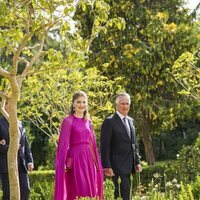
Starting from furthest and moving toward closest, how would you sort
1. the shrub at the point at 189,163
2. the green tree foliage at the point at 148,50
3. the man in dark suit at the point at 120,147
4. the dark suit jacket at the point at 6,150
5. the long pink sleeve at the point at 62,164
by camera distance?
the green tree foliage at the point at 148,50, the shrub at the point at 189,163, the dark suit jacket at the point at 6,150, the man in dark suit at the point at 120,147, the long pink sleeve at the point at 62,164

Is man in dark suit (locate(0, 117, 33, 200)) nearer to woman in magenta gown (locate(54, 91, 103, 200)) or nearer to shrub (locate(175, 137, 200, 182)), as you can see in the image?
woman in magenta gown (locate(54, 91, 103, 200))

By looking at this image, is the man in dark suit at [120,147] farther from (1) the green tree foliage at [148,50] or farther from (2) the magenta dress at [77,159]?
(1) the green tree foliage at [148,50]

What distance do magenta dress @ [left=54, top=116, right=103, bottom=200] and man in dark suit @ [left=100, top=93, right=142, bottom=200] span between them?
0.19 meters

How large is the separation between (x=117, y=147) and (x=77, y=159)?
56 centimetres

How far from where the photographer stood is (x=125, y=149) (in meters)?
6.29

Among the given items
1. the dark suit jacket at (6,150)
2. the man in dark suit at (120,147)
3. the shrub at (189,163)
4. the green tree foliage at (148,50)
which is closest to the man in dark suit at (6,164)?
the dark suit jacket at (6,150)

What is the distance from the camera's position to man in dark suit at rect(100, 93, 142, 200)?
618cm

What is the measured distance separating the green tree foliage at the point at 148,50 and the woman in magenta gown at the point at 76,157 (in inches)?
304

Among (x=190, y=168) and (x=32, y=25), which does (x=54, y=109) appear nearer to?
(x=190, y=168)

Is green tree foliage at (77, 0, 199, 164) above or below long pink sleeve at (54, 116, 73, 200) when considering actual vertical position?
above

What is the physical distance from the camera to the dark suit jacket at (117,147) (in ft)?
20.4

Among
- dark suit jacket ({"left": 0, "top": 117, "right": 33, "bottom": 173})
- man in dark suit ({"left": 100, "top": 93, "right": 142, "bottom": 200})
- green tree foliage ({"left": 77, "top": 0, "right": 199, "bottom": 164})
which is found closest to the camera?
man in dark suit ({"left": 100, "top": 93, "right": 142, "bottom": 200})

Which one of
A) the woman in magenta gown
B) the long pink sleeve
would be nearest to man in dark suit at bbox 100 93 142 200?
the woman in magenta gown

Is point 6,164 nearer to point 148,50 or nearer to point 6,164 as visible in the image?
point 6,164
